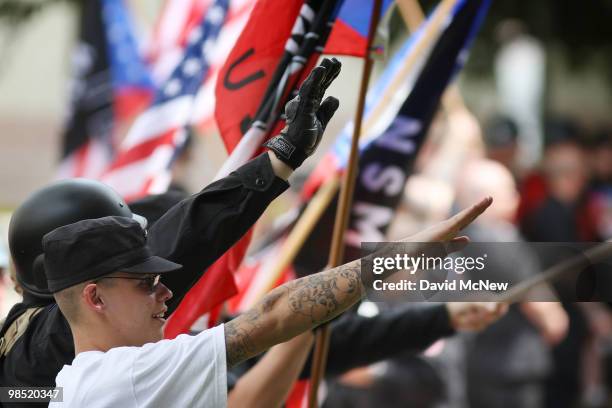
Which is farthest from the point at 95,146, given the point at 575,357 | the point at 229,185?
the point at 229,185

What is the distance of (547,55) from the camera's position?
757 inches

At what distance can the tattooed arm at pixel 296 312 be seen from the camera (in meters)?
3.47

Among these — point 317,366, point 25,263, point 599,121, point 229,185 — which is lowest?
point 599,121

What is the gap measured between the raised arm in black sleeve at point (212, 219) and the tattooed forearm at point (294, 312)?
0.65 meters

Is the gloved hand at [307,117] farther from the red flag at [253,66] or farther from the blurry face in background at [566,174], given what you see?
the blurry face in background at [566,174]

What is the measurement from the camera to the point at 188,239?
4.20 m

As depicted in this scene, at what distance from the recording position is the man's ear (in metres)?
3.55

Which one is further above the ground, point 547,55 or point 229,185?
point 229,185

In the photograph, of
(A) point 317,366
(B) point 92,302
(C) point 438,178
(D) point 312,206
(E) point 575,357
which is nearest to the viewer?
(B) point 92,302

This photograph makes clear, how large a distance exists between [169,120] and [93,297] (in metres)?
4.24

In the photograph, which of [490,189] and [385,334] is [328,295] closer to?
[385,334]

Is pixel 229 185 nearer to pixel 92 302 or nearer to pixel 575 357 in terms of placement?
pixel 92 302

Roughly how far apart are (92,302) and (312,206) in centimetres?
287

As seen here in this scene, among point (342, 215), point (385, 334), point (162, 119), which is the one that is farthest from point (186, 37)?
point (342, 215)
